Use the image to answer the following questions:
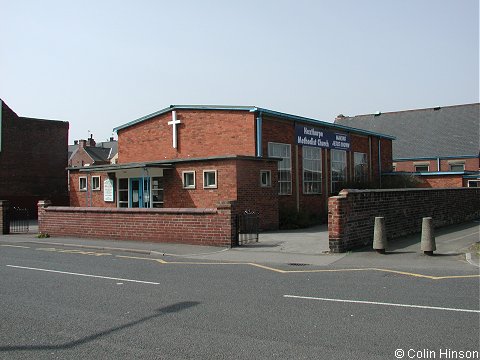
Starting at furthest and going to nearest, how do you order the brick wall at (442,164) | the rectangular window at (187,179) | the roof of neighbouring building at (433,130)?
1. the roof of neighbouring building at (433,130)
2. the brick wall at (442,164)
3. the rectangular window at (187,179)

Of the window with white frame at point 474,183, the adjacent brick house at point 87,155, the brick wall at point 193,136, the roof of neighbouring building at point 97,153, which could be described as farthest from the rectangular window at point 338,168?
the roof of neighbouring building at point 97,153

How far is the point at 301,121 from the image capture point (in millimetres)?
25438

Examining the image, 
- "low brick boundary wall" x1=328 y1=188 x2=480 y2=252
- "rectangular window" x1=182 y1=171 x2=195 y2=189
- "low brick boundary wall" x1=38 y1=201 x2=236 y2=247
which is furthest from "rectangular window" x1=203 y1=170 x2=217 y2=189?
"low brick boundary wall" x1=328 y1=188 x2=480 y2=252

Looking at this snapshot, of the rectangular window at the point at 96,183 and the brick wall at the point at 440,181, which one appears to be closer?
the rectangular window at the point at 96,183

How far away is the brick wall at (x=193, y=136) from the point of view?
902 inches

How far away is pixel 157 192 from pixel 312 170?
847 centimetres

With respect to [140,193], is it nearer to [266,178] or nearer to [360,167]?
[266,178]

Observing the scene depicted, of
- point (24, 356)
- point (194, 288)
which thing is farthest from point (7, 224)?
point (24, 356)

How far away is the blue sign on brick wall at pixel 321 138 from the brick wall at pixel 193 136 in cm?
353

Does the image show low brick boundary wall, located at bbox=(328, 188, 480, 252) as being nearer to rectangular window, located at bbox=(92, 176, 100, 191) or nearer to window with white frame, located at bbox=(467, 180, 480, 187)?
window with white frame, located at bbox=(467, 180, 480, 187)

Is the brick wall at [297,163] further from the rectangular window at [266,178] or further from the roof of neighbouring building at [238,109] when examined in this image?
the rectangular window at [266,178]

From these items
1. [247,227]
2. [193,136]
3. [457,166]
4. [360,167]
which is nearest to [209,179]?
[193,136]

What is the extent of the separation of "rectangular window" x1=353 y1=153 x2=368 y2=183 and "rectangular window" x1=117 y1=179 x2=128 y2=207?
1370 centimetres

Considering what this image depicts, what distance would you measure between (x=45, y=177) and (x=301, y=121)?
2356 cm
